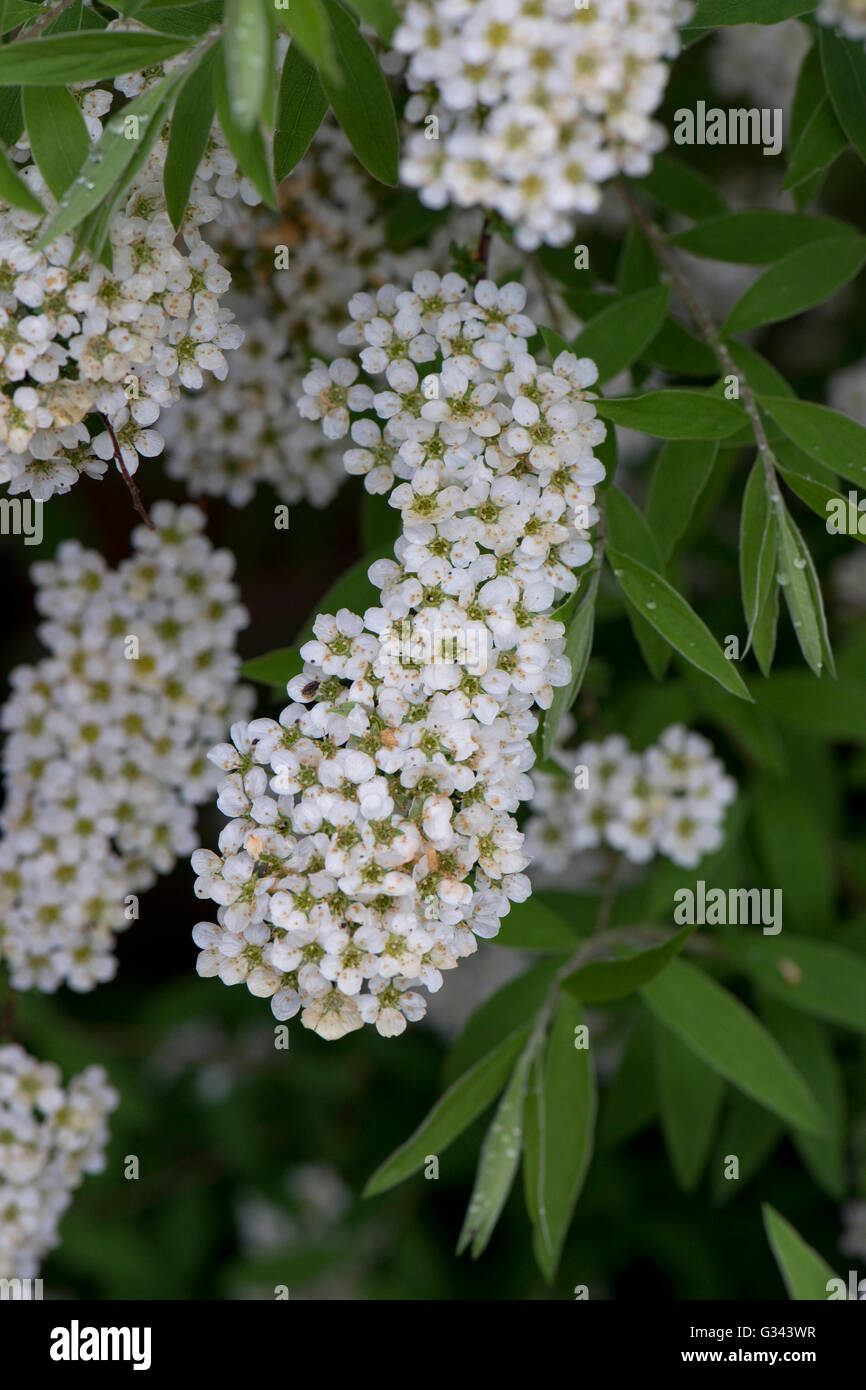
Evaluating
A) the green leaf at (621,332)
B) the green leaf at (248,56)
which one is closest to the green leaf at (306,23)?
the green leaf at (248,56)

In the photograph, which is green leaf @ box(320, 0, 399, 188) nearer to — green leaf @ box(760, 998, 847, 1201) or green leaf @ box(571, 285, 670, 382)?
green leaf @ box(571, 285, 670, 382)

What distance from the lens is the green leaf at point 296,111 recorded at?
5.73 feet

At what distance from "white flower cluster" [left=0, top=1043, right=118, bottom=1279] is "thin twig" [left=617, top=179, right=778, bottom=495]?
1652 mm

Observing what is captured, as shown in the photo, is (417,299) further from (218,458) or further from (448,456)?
(218,458)

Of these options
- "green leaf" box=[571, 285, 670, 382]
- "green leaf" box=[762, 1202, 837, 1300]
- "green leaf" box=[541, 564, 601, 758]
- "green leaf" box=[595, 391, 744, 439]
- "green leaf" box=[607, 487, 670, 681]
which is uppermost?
"green leaf" box=[571, 285, 670, 382]

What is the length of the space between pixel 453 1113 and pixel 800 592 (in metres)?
1.00

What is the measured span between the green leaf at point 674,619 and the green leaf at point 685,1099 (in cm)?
108

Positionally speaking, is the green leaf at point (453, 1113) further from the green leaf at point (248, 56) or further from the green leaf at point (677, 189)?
the green leaf at point (677, 189)

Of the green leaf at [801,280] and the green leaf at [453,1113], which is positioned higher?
the green leaf at [801,280]

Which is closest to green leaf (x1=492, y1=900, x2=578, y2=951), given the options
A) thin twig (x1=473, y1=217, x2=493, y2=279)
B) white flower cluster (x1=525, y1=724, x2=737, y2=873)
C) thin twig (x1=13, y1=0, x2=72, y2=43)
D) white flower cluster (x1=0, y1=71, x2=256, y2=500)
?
white flower cluster (x1=525, y1=724, x2=737, y2=873)

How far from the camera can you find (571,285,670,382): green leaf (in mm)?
1946

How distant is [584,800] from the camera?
2.56 metres

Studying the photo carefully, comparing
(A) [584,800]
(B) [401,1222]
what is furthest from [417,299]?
(B) [401,1222]

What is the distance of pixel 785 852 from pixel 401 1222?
1424 mm
